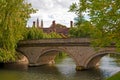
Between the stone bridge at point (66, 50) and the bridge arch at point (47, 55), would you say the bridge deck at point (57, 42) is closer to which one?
the stone bridge at point (66, 50)

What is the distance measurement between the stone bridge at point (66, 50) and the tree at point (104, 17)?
1762 centimetres

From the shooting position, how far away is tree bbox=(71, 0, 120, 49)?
11.7 meters

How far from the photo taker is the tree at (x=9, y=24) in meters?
30.4

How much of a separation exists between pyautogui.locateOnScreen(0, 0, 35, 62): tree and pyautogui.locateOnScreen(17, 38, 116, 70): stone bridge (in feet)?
14.6

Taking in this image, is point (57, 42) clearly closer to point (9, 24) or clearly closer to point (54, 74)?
point (54, 74)

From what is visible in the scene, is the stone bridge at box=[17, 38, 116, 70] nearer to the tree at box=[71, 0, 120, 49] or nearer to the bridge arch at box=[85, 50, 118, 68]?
the bridge arch at box=[85, 50, 118, 68]

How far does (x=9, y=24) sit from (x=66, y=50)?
8087 millimetres

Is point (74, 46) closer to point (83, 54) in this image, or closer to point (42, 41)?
point (83, 54)

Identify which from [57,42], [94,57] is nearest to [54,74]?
[94,57]

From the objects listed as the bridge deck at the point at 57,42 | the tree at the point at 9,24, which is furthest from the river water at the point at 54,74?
the bridge deck at the point at 57,42

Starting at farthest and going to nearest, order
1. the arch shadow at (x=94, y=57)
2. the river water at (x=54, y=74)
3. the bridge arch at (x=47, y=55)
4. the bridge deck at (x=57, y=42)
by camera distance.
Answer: the bridge arch at (x=47, y=55), the bridge deck at (x=57, y=42), the arch shadow at (x=94, y=57), the river water at (x=54, y=74)

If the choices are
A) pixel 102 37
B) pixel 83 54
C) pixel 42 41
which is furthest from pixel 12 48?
pixel 102 37

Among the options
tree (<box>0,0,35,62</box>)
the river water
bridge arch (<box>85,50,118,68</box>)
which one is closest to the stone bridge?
bridge arch (<box>85,50,118,68</box>)

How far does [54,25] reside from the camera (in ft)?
316
